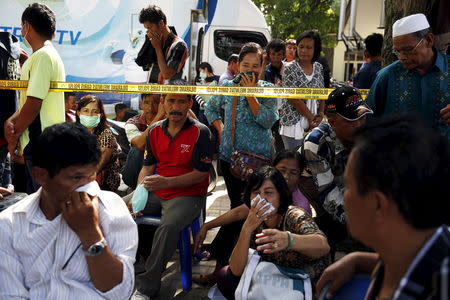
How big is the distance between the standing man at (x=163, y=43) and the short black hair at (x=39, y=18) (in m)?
0.84

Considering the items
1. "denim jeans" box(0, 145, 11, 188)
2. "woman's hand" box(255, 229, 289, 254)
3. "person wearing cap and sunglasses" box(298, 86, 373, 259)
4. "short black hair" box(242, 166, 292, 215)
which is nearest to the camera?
"woman's hand" box(255, 229, 289, 254)

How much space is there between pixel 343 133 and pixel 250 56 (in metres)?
1.42

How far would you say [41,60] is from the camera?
3.54 metres

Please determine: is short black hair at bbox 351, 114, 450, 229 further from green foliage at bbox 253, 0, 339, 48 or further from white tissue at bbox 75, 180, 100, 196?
green foliage at bbox 253, 0, 339, 48

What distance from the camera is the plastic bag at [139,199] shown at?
359cm

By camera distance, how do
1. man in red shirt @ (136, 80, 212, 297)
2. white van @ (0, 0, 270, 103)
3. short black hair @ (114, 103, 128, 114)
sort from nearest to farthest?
man in red shirt @ (136, 80, 212, 297)
short black hair @ (114, 103, 128, 114)
white van @ (0, 0, 270, 103)

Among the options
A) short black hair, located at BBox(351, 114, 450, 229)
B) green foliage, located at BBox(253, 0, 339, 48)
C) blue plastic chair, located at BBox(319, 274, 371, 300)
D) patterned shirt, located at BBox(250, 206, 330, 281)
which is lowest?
patterned shirt, located at BBox(250, 206, 330, 281)

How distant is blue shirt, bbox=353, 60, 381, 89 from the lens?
5547 millimetres

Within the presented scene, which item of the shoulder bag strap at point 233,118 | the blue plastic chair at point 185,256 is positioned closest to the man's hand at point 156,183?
the blue plastic chair at point 185,256

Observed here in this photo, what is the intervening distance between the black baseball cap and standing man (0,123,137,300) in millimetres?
1670

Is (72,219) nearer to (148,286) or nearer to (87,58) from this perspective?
(148,286)

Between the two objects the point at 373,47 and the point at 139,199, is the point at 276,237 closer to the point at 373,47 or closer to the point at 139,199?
the point at 139,199

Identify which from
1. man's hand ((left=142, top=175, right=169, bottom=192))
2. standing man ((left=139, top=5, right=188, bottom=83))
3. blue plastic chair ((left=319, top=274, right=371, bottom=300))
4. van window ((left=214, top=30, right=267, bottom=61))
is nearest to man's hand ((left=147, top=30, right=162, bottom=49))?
standing man ((left=139, top=5, right=188, bottom=83))

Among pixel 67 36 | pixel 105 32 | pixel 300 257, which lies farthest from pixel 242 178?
pixel 67 36
